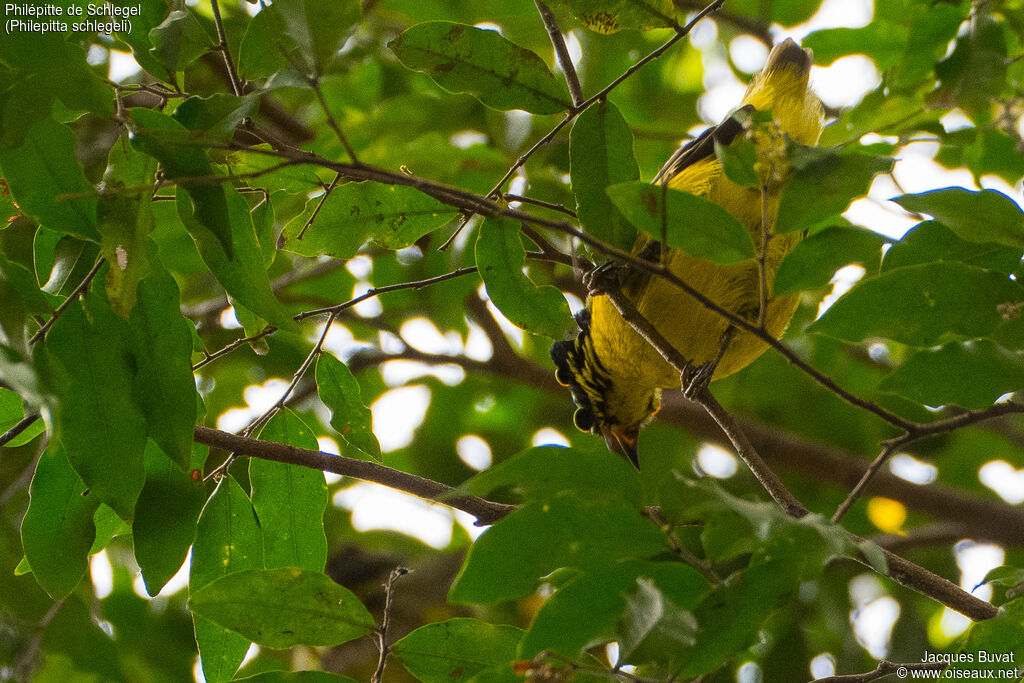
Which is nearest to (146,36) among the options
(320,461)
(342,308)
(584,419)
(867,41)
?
(342,308)

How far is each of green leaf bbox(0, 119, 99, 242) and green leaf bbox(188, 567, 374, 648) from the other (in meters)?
0.63

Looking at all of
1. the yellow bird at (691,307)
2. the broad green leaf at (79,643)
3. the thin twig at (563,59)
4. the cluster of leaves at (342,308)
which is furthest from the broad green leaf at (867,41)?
the broad green leaf at (79,643)

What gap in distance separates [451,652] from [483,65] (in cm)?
115

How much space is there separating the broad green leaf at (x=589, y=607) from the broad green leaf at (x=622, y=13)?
43.5 inches

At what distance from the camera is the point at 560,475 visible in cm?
141

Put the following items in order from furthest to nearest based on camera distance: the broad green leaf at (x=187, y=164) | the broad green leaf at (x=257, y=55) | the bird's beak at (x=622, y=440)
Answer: the bird's beak at (x=622, y=440) → the broad green leaf at (x=257, y=55) → the broad green leaf at (x=187, y=164)

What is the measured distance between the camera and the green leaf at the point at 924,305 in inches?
58.8

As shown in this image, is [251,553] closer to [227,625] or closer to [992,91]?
[227,625]

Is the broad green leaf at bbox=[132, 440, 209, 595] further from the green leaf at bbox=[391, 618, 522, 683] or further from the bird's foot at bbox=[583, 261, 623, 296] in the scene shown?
the bird's foot at bbox=[583, 261, 623, 296]

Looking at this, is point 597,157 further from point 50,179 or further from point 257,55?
point 50,179

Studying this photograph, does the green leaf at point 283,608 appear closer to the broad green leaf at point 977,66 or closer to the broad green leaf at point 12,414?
the broad green leaf at point 12,414

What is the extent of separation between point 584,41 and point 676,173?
1.07m

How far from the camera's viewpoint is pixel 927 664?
1894 millimetres

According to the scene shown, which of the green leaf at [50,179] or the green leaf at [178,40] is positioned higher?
the green leaf at [178,40]
